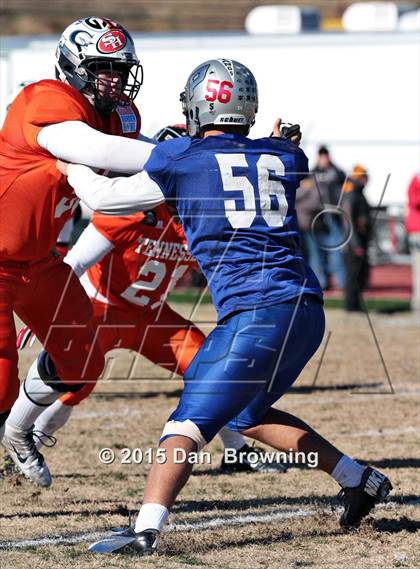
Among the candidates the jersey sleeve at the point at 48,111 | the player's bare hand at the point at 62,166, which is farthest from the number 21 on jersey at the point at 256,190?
the jersey sleeve at the point at 48,111

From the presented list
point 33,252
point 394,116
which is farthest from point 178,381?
point 394,116

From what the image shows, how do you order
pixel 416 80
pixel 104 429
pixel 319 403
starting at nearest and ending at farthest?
pixel 104 429 → pixel 319 403 → pixel 416 80

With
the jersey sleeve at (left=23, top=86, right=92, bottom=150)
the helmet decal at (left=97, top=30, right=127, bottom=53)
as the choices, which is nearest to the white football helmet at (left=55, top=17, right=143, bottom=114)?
the helmet decal at (left=97, top=30, right=127, bottom=53)

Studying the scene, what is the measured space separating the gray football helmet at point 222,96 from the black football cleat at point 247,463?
2140 millimetres

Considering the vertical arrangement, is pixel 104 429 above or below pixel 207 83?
below

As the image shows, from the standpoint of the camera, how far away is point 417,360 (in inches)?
371

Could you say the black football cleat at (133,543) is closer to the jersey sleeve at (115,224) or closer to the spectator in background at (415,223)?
the jersey sleeve at (115,224)

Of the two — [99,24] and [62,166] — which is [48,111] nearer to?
[62,166]

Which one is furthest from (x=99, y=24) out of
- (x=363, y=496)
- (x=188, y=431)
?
(x=363, y=496)

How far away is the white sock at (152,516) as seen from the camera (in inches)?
162

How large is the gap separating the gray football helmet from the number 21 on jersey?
184 mm

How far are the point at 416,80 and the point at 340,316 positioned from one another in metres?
5.03

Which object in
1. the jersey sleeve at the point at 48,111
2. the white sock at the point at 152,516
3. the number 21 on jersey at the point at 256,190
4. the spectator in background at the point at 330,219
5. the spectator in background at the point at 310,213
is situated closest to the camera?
the white sock at the point at 152,516

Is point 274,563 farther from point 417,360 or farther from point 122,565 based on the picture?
point 417,360
